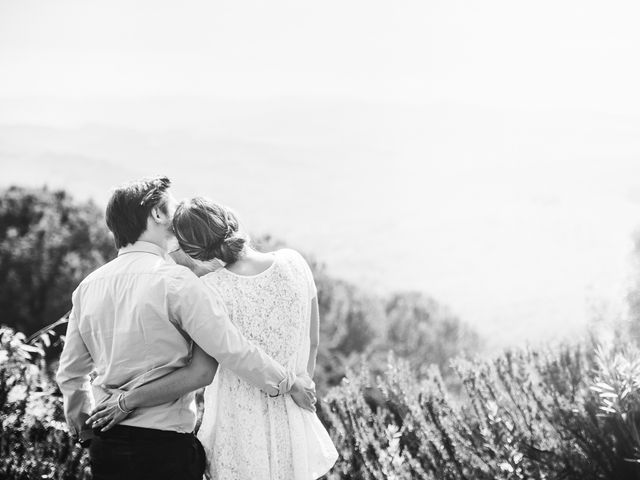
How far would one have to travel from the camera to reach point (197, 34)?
107m

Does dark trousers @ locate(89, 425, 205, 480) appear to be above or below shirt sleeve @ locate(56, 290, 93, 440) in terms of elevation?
below

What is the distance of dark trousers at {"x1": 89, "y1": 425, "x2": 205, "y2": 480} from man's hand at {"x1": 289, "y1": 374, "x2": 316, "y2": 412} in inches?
17.1

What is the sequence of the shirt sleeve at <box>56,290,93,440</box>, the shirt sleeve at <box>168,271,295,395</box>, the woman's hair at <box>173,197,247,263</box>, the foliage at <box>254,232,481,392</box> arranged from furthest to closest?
the foliage at <box>254,232,481,392</box>
the shirt sleeve at <box>56,290,93,440</box>
the woman's hair at <box>173,197,247,263</box>
the shirt sleeve at <box>168,271,295,395</box>

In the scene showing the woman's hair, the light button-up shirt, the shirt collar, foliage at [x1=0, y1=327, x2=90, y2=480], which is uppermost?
the woman's hair

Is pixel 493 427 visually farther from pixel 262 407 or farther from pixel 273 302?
pixel 273 302

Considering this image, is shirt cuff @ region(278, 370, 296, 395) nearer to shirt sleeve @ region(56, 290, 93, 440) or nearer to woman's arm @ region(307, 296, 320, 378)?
woman's arm @ region(307, 296, 320, 378)

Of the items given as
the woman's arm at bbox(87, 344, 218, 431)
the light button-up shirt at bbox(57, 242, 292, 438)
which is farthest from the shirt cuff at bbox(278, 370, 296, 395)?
the woman's arm at bbox(87, 344, 218, 431)

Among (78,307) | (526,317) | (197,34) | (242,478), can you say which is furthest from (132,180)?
(197,34)

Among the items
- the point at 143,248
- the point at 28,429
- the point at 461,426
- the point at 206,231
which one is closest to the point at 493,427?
the point at 461,426

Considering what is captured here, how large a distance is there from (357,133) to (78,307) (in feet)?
421

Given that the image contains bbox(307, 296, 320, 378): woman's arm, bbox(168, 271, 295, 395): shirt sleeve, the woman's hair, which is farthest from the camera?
bbox(307, 296, 320, 378): woman's arm

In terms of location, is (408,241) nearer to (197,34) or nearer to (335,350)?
(197,34)

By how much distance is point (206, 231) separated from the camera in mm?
2221

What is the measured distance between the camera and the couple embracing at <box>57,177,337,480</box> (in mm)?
2172
